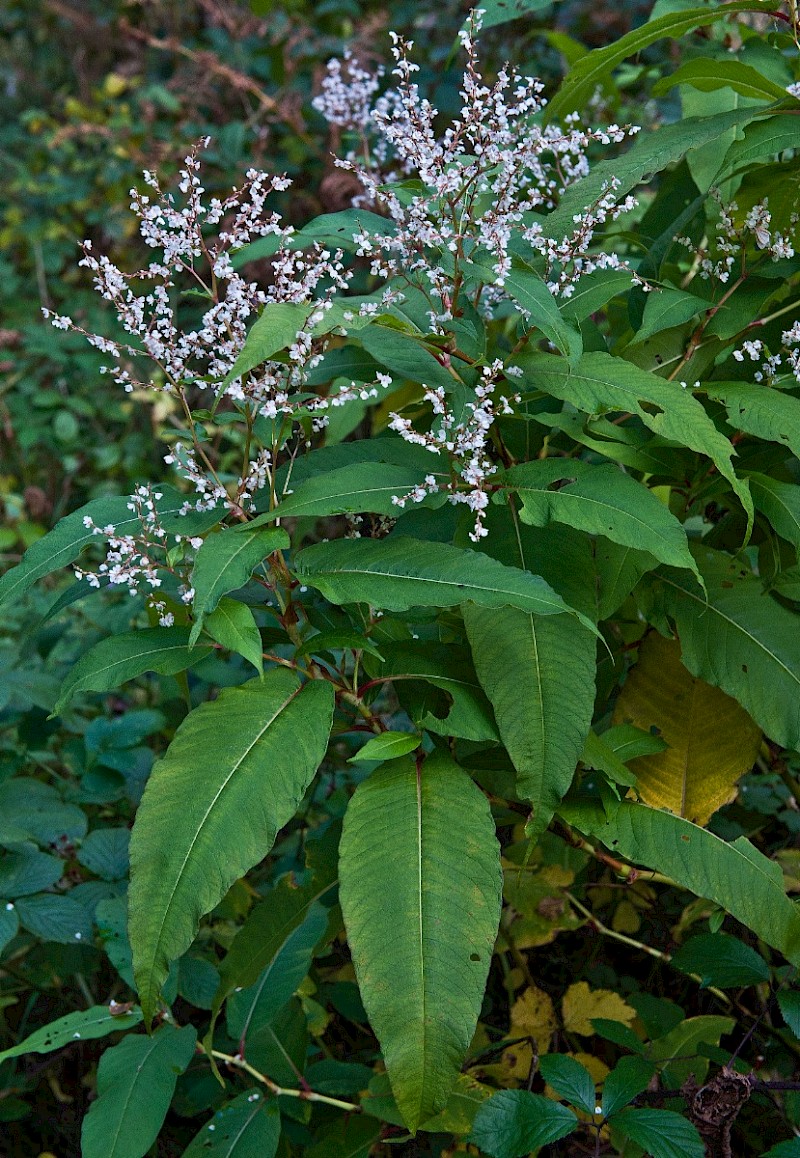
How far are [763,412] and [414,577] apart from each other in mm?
557

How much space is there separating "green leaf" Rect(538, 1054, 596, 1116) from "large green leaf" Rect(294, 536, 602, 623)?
0.67 meters

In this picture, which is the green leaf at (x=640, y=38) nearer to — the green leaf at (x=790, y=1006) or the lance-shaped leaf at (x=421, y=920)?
the lance-shaped leaf at (x=421, y=920)

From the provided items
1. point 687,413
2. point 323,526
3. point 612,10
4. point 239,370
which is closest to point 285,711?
point 239,370

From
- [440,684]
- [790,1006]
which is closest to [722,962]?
[790,1006]

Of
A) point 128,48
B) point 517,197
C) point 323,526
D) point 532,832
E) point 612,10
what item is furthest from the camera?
point 128,48

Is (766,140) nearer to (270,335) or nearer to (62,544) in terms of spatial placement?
(270,335)

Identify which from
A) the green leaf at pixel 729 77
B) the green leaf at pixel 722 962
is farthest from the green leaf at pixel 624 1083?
the green leaf at pixel 729 77

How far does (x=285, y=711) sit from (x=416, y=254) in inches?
26.6

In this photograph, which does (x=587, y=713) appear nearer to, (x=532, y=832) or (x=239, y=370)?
(x=532, y=832)

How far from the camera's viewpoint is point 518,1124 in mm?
1432

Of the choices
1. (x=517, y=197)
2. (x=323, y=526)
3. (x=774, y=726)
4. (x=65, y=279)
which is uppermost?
(x=517, y=197)

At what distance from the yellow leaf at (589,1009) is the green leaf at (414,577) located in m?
0.93

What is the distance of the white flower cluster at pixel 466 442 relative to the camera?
140cm

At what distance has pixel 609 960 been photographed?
91.5 inches
